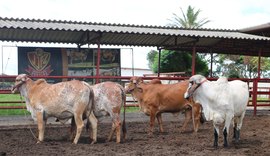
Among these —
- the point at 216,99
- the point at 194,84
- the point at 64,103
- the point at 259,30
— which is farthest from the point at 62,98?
the point at 259,30

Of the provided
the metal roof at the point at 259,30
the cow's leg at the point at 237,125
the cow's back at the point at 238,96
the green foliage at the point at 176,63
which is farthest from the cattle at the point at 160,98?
the green foliage at the point at 176,63

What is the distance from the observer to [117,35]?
1341cm

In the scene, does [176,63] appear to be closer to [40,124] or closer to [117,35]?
[117,35]

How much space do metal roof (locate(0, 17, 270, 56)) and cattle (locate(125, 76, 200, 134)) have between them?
248cm

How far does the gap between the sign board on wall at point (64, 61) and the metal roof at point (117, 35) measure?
1.34ft

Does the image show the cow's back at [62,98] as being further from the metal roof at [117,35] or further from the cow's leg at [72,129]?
the metal roof at [117,35]

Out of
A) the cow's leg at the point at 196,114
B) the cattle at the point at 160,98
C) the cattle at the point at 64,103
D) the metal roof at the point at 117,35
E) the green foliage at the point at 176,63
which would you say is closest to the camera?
the cattle at the point at 64,103

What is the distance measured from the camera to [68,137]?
8.62 meters

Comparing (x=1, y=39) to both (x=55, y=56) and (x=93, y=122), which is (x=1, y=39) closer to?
(x=55, y=56)

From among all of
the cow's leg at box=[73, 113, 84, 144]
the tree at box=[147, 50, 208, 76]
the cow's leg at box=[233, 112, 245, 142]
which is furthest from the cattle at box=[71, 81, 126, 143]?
the tree at box=[147, 50, 208, 76]

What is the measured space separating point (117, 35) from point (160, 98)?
438cm

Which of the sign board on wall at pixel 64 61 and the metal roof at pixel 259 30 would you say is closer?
the sign board on wall at pixel 64 61

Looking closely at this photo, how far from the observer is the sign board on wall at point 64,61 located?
13469 mm

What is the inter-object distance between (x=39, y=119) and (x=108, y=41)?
6.89 meters
